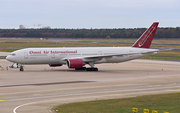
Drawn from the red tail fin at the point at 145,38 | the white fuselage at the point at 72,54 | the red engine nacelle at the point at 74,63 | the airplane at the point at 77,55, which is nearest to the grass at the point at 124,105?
the red engine nacelle at the point at 74,63

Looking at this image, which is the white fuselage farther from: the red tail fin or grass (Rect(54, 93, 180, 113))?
grass (Rect(54, 93, 180, 113))

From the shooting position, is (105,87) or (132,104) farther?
(105,87)

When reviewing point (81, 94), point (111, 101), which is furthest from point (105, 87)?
point (111, 101)

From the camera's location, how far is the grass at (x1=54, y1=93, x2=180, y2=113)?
65.4 ft

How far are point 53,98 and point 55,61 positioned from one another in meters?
24.5

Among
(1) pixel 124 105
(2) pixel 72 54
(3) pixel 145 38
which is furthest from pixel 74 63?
(1) pixel 124 105

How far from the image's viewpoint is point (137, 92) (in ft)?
92.6

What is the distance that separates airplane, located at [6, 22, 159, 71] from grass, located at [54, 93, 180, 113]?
2459cm

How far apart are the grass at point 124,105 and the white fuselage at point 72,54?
2576 cm

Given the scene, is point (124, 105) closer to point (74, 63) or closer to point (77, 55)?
point (74, 63)

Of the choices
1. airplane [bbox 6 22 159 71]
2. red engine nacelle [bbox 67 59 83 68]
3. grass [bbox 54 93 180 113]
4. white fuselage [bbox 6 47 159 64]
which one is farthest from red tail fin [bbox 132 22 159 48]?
grass [bbox 54 93 180 113]

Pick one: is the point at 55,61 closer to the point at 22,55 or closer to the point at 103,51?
the point at 22,55

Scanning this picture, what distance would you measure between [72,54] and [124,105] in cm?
2902

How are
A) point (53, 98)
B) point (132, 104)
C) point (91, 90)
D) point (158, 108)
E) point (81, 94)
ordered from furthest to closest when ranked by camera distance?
point (91, 90)
point (81, 94)
point (53, 98)
point (132, 104)
point (158, 108)
